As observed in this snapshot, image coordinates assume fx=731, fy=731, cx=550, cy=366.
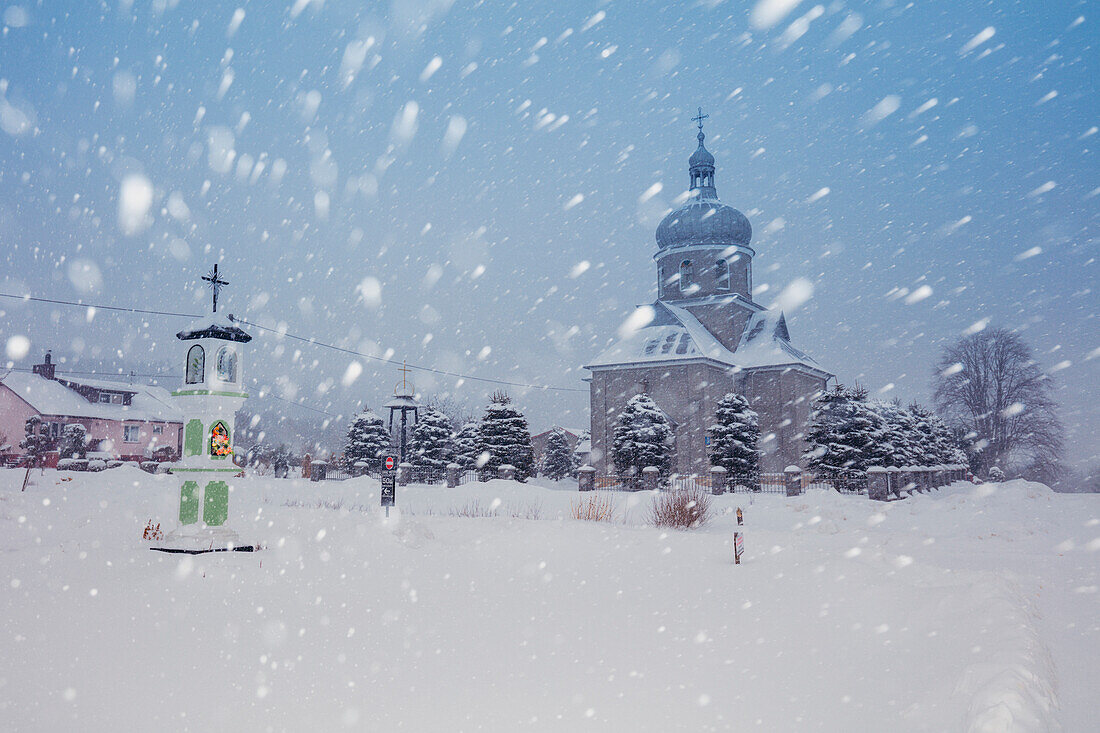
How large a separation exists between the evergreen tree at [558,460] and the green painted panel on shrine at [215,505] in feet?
139

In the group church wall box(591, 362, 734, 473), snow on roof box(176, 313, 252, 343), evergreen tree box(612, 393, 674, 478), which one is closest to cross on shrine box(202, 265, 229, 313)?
snow on roof box(176, 313, 252, 343)

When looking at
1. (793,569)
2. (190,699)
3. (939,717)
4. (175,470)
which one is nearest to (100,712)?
(190,699)

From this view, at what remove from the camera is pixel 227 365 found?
40.2 feet

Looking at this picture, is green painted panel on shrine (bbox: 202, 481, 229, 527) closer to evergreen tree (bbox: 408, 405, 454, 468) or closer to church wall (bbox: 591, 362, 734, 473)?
church wall (bbox: 591, 362, 734, 473)

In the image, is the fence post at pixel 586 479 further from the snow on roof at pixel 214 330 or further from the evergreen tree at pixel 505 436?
the snow on roof at pixel 214 330

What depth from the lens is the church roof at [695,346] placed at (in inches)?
1740

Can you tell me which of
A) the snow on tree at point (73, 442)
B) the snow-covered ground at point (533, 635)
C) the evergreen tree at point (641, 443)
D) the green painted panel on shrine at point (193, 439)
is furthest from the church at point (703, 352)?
the green painted panel on shrine at point (193, 439)

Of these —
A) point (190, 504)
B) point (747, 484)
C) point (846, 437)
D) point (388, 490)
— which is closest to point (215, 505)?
point (190, 504)

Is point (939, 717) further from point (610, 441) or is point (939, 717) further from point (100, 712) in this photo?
point (610, 441)

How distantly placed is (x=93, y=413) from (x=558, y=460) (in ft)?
103

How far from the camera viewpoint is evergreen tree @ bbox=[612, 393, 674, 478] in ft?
120

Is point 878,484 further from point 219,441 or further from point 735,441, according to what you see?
point 219,441

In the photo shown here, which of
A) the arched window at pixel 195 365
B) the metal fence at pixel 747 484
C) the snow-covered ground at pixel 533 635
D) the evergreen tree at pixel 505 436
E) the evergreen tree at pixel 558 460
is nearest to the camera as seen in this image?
the snow-covered ground at pixel 533 635

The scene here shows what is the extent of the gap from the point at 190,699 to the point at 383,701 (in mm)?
1495
